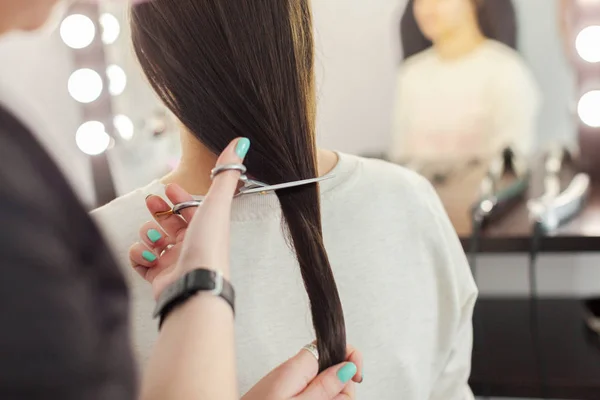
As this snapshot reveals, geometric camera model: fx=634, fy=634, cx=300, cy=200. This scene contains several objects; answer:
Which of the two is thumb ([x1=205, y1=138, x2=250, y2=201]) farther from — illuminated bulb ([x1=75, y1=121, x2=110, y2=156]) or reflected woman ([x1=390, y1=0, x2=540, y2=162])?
reflected woman ([x1=390, y1=0, x2=540, y2=162])

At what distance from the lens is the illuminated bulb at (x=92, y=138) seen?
21.1 inches

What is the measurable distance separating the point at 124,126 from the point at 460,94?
53 cm

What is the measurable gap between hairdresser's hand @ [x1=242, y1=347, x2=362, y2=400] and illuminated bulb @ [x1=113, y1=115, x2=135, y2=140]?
321 mm

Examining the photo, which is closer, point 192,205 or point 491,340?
point 192,205

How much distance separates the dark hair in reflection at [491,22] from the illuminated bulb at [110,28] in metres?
0.52

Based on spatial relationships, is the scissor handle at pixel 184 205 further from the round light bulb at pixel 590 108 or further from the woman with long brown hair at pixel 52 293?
the round light bulb at pixel 590 108

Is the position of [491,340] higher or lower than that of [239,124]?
lower

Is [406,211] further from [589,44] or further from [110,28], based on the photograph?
[589,44]

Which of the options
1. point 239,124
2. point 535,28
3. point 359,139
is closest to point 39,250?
point 239,124

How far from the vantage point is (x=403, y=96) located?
978 mm

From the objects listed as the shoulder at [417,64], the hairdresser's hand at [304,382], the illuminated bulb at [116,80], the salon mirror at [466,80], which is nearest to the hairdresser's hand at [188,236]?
the hairdresser's hand at [304,382]

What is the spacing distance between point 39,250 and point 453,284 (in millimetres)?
428

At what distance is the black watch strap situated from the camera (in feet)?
1.08

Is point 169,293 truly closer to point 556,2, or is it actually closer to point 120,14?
point 120,14
